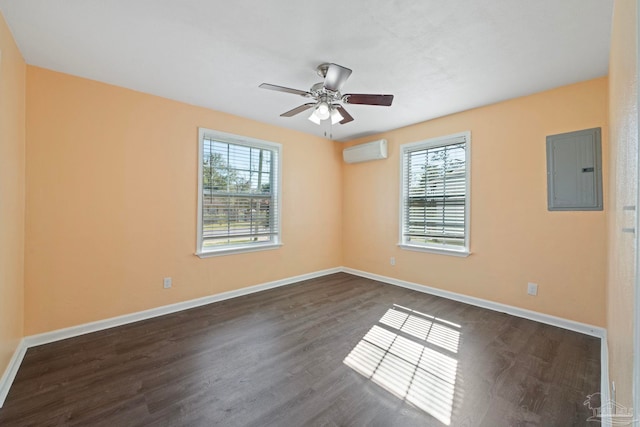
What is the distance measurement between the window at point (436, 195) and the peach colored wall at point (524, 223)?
0.13 metres

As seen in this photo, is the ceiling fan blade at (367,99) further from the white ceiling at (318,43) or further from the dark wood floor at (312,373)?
the dark wood floor at (312,373)

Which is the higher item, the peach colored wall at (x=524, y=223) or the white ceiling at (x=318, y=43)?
the white ceiling at (x=318, y=43)

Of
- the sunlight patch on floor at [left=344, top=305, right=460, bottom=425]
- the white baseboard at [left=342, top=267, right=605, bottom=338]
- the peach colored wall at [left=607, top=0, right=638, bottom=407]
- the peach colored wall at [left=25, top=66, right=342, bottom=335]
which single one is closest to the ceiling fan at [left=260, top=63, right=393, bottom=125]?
the peach colored wall at [left=607, top=0, right=638, bottom=407]

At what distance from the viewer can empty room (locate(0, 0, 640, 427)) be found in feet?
5.67

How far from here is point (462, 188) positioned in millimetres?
3619

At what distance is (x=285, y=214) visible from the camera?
4359mm

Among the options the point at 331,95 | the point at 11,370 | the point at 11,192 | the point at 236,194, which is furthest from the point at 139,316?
the point at 331,95

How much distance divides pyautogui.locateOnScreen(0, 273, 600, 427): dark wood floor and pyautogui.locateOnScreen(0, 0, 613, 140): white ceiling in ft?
8.34

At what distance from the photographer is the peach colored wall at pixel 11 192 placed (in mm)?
1847

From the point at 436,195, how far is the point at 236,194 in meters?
2.93

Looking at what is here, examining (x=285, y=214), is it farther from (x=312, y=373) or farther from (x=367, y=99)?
(x=312, y=373)

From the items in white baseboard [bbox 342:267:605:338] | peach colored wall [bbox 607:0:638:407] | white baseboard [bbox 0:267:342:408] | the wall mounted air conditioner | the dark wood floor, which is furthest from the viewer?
the wall mounted air conditioner

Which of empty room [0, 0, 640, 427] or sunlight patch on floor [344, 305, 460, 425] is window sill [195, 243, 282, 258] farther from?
sunlight patch on floor [344, 305, 460, 425]

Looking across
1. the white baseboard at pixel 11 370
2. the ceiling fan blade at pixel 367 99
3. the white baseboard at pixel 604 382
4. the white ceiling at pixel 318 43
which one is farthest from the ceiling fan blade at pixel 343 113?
the white baseboard at pixel 11 370
